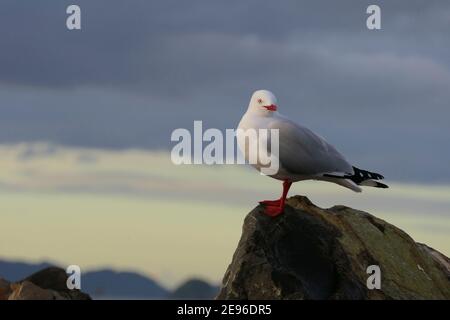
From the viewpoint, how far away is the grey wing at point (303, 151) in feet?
69.9

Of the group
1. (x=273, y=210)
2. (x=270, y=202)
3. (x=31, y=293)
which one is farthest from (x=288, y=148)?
(x=31, y=293)

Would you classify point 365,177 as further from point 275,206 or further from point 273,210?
point 273,210

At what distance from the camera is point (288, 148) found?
21312mm

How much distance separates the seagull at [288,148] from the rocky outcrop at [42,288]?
5.13 metres

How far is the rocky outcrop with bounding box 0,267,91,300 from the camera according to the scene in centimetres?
2189

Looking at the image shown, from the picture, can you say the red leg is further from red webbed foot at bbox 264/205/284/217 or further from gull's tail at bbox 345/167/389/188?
gull's tail at bbox 345/167/389/188

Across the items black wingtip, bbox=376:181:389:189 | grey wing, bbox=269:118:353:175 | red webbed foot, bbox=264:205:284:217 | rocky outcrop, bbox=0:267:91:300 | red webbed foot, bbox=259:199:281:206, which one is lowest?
rocky outcrop, bbox=0:267:91:300

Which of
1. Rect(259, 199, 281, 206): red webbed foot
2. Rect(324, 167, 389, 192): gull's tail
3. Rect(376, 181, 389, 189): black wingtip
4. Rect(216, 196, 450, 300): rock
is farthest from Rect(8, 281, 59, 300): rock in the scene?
Rect(376, 181, 389, 189): black wingtip

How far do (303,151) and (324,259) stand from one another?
2.39 meters

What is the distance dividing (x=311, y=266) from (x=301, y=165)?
7.33ft

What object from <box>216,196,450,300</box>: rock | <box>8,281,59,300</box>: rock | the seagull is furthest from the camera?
<box>8,281,59,300</box>: rock
